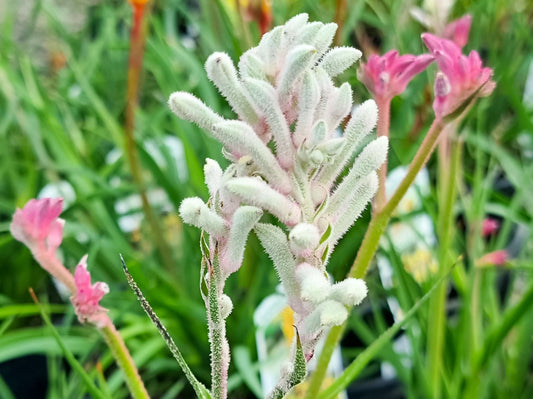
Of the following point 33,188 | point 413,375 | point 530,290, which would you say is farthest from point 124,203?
point 530,290

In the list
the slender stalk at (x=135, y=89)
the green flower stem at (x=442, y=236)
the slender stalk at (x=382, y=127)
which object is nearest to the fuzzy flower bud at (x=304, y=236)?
the slender stalk at (x=382, y=127)

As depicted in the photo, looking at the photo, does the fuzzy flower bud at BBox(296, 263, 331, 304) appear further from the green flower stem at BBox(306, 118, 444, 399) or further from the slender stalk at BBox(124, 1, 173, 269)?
the slender stalk at BBox(124, 1, 173, 269)

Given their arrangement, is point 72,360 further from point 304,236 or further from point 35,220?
point 304,236

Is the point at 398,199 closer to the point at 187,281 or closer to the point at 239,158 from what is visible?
the point at 239,158

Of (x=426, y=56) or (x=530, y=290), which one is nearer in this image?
(x=426, y=56)

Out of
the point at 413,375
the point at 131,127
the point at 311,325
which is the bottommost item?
the point at 413,375

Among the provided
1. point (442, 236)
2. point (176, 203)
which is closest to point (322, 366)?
point (442, 236)
